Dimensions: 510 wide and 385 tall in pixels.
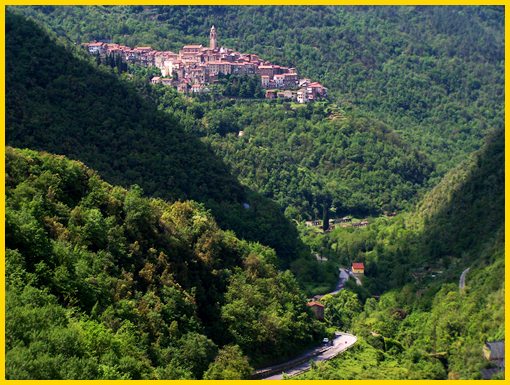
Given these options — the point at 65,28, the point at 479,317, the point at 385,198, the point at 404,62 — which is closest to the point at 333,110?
the point at 385,198

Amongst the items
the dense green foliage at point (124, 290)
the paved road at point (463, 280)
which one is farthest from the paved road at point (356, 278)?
the dense green foliage at point (124, 290)

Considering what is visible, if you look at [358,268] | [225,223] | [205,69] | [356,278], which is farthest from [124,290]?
[205,69]

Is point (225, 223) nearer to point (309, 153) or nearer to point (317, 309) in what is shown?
point (317, 309)

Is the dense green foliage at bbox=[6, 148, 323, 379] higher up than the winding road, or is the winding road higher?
the dense green foliage at bbox=[6, 148, 323, 379]

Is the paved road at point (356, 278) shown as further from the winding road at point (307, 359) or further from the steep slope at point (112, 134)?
the winding road at point (307, 359)

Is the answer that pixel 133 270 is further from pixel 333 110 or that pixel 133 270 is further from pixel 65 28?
pixel 65 28

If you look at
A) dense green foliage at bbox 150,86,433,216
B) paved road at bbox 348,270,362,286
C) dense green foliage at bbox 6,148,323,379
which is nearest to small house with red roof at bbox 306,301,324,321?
dense green foliage at bbox 6,148,323,379

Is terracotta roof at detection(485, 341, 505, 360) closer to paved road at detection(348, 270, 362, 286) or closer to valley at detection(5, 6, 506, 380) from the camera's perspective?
valley at detection(5, 6, 506, 380)
